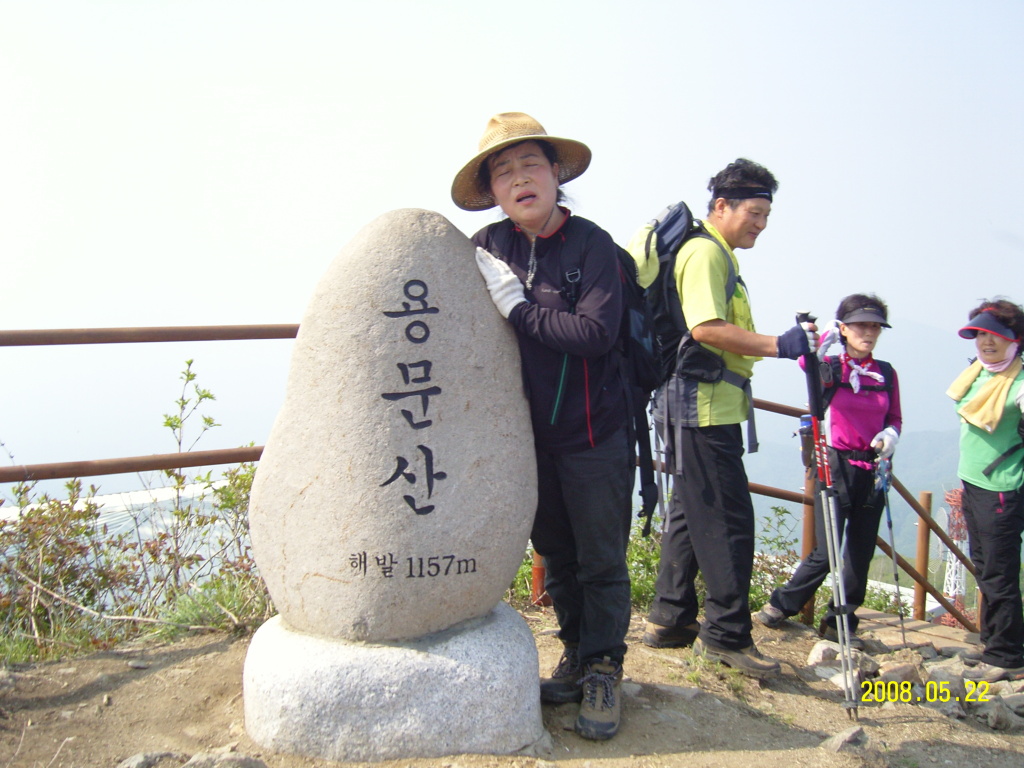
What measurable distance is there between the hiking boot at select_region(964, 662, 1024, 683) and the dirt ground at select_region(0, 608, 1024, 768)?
0.60 meters

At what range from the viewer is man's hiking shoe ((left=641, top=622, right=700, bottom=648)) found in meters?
3.77

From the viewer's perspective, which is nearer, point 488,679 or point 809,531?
point 488,679

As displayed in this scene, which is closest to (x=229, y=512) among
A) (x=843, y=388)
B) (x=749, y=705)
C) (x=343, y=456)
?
(x=343, y=456)

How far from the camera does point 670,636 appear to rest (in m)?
3.77

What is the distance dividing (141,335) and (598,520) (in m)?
2.20

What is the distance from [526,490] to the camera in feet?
8.84

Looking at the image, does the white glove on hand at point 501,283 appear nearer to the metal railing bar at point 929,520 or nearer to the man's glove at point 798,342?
the man's glove at point 798,342

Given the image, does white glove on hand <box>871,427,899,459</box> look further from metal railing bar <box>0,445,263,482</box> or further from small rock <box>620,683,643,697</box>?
metal railing bar <box>0,445,263,482</box>

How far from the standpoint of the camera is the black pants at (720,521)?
3.41 meters

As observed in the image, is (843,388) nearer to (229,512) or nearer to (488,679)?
(488,679)

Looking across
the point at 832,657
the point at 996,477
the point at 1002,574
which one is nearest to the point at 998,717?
the point at 832,657

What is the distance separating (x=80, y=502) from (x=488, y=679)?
2.47 meters

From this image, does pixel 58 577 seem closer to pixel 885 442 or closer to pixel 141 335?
pixel 141 335

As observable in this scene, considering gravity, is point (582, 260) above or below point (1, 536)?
above
